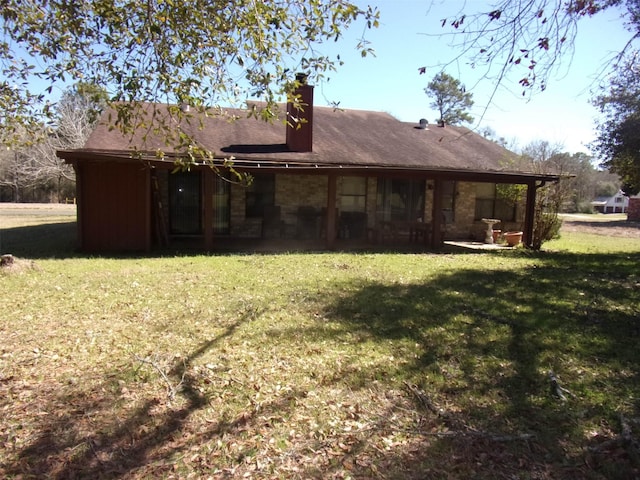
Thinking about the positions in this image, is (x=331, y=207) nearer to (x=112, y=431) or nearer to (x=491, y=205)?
(x=491, y=205)

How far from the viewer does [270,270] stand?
8.83 metres

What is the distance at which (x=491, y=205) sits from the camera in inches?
643

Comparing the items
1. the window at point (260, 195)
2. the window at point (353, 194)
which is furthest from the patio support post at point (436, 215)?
the window at point (260, 195)

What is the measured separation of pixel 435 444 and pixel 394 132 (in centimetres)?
1430

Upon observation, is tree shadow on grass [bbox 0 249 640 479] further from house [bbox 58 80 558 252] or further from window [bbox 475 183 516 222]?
window [bbox 475 183 516 222]

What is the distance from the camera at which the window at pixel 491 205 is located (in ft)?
53.0

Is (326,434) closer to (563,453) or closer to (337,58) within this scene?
(563,453)

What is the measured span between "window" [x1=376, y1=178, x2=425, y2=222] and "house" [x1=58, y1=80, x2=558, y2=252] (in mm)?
35

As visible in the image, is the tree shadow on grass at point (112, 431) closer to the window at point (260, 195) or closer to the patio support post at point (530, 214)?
the window at point (260, 195)

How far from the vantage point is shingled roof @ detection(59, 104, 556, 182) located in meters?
11.0

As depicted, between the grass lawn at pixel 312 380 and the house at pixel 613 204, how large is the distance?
71.4 m

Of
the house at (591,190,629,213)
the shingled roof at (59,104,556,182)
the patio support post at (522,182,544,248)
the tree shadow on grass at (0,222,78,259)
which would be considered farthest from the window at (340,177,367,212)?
the house at (591,190,629,213)

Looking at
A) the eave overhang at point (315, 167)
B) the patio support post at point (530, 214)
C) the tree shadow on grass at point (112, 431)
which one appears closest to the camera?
the tree shadow on grass at point (112, 431)

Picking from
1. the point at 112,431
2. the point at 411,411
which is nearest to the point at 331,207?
the point at 411,411
